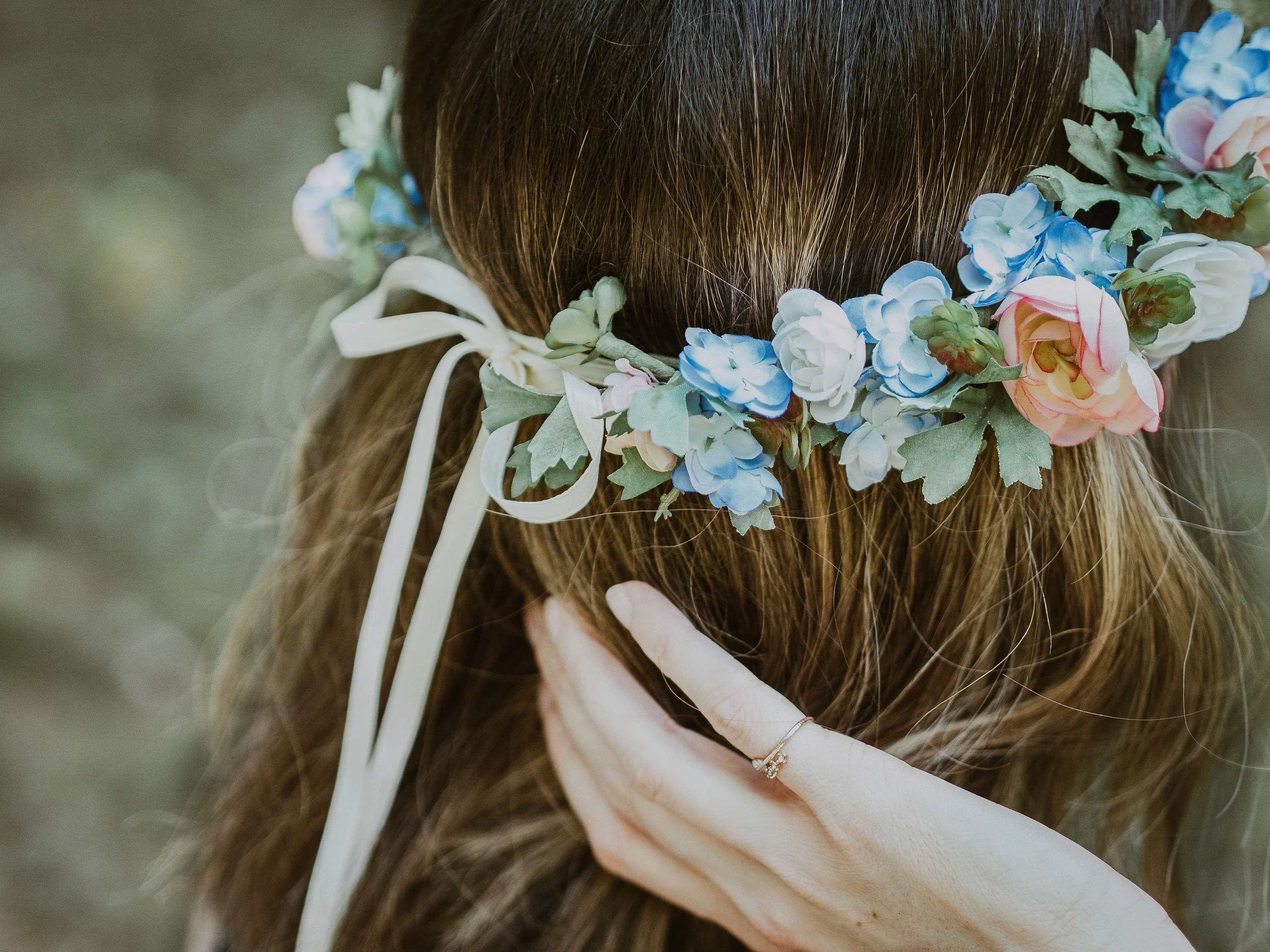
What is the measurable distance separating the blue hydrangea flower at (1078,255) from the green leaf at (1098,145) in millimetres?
44

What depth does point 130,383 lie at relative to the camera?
2008 mm

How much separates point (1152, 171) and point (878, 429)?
300mm

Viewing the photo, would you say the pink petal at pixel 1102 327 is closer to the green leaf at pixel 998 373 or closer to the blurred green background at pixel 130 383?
the green leaf at pixel 998 373

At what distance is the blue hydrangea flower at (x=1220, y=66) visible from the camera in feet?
2.23

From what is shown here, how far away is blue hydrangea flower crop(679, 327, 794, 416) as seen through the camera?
2.10 feet

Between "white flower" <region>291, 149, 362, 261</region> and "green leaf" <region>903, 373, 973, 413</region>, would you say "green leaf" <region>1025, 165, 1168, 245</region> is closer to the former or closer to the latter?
"green leaf" <region>903, 373, 973, 413</region>

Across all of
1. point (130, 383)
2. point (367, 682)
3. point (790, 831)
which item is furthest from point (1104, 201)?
point (130, 383)

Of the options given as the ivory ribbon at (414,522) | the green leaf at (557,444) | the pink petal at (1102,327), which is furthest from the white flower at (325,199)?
the pink petal at (1102,327)

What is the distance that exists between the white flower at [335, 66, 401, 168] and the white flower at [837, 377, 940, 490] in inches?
23.8

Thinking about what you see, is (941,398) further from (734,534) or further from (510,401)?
(510,401)

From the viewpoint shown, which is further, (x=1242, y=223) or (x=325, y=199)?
(x=325, y=199)

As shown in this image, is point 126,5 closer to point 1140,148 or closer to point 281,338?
point 281,338

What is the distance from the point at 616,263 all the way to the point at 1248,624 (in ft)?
2.44

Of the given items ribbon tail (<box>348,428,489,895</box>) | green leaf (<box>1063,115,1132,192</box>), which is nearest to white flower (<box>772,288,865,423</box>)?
green leaf (<box>1063,115,1132,192</box>)
